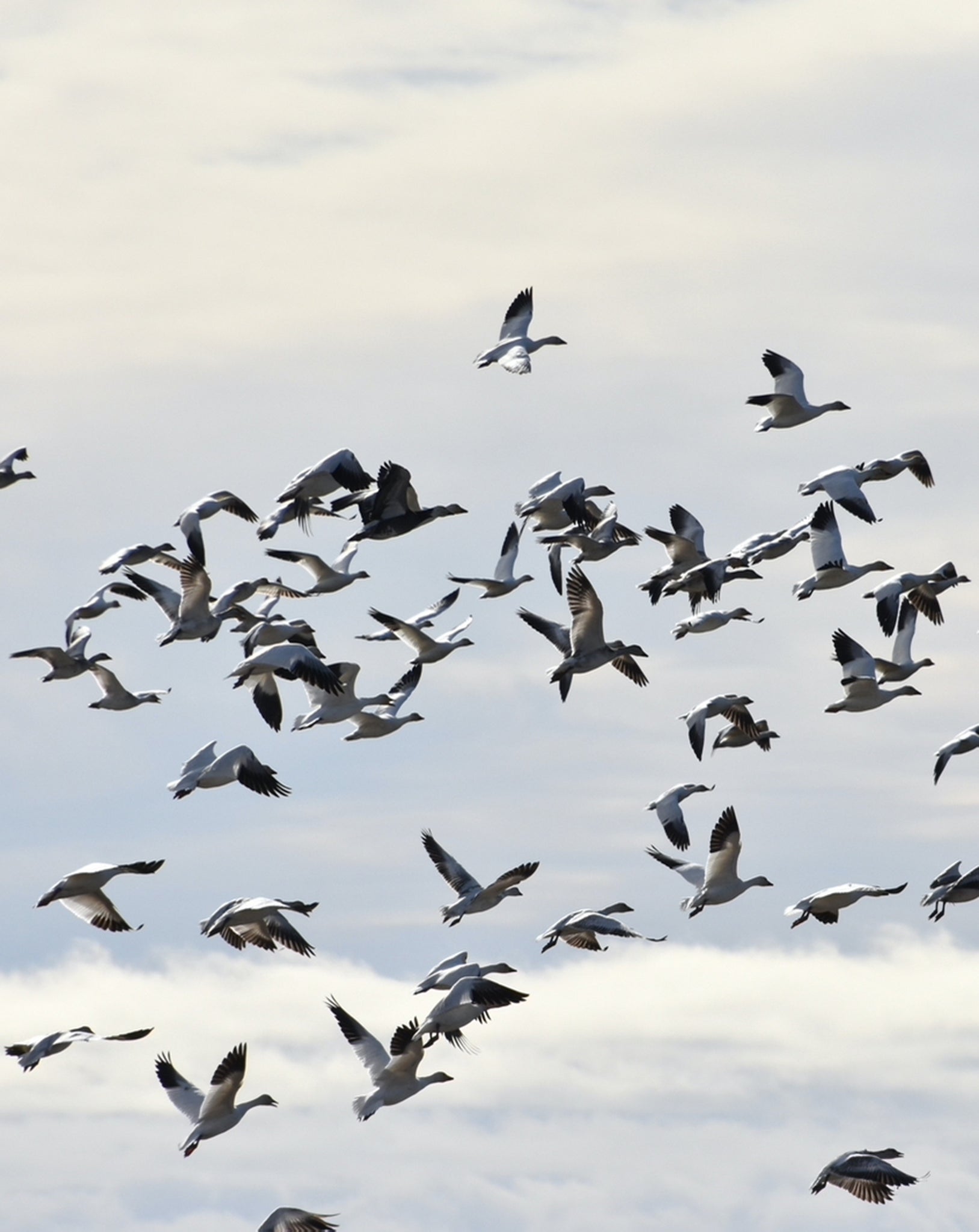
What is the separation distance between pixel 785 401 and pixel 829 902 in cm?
875

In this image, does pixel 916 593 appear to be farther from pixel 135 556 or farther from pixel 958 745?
pixel 135 556

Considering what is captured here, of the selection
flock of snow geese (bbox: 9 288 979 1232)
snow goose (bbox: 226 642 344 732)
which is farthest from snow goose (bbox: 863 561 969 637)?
snow goose (bbox: 226 642 344 732)

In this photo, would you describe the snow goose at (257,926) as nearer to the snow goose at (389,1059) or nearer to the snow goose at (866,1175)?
the snow goose at (389,1059)

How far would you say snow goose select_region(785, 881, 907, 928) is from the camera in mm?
35125

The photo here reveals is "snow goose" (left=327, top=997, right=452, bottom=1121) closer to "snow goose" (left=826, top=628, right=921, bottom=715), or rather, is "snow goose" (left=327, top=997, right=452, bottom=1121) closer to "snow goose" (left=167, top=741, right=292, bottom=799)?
"snow goose" (left=167, top=741, right=292, bottom=799)

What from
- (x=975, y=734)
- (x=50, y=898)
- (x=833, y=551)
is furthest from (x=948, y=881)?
(x=50, y=898)

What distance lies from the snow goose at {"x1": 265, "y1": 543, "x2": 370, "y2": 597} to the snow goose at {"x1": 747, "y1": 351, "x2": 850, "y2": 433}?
7155mm

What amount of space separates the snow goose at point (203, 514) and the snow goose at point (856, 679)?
10.2 metres

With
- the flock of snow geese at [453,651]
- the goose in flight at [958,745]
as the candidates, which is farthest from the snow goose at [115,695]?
the goose in flight at [958,745]

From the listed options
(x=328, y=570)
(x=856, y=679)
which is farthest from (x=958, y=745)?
(x=328, y=570)

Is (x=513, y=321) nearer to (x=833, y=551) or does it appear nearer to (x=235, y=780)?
(x=833, y=551)

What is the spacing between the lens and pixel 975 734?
39750 millimetres

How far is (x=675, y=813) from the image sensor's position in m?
40.1

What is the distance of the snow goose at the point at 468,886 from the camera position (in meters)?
35.0
